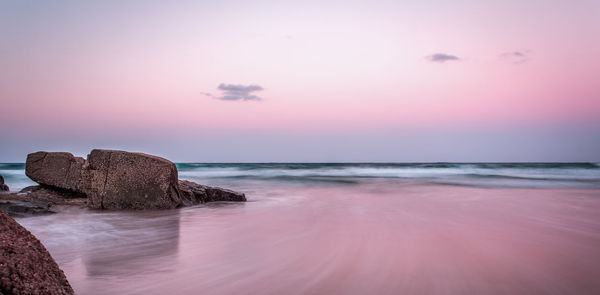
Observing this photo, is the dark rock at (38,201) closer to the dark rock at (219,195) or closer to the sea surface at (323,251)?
the sea surface at (323,251)

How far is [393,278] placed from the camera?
102 inches

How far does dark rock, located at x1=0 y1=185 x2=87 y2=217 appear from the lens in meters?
5.40

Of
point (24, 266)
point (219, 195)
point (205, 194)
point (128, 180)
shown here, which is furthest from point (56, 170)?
point (24, 266)

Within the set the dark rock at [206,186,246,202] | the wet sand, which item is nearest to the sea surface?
the wet sand

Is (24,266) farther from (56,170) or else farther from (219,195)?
(56,170)

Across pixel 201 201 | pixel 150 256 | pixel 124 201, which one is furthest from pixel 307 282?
pixel 201 201

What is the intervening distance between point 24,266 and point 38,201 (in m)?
5.43

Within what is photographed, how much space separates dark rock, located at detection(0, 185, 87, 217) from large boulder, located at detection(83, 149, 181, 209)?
27.9 inches

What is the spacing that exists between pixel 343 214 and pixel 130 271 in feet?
11.9

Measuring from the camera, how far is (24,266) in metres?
1.62

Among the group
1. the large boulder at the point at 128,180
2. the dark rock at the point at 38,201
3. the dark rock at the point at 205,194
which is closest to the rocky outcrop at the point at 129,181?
the large boulder at the point at 128,180

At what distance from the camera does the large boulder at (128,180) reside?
591 centimetres

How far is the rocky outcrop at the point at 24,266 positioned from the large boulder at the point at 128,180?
4161 millimetres

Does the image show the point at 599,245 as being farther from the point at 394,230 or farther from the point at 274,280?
the point at 274,280
